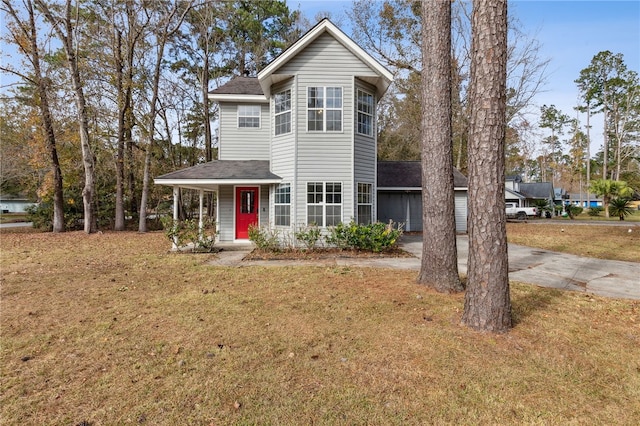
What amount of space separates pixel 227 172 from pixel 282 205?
7.76ft

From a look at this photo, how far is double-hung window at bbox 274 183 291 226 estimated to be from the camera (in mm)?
11188

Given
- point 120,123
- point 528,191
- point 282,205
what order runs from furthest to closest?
point 528,191 → point 120,123 → point 282,205

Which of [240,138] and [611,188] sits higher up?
[240,138]

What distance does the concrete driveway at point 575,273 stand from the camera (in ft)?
20.1

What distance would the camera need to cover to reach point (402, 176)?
17.5 meters

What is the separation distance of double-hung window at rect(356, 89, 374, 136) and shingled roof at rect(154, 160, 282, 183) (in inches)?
141

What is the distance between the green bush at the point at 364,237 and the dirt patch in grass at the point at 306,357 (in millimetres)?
4022

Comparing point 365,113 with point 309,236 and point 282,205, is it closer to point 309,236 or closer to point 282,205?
point 282,205

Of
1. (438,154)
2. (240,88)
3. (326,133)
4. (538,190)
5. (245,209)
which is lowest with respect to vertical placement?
(245,209)

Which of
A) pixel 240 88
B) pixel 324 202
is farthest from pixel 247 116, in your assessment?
pixel 324 202

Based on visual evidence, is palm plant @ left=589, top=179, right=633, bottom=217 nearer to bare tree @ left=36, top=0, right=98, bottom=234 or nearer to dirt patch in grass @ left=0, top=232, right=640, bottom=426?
dirt patch in grass @ left=0, top=232, right=640, bottom=426

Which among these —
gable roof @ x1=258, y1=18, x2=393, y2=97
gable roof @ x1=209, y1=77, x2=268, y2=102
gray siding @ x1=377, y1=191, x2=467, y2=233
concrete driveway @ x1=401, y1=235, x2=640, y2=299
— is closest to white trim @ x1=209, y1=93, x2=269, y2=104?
gable roof @ x1=209, y1=77, x2=268, y2=102

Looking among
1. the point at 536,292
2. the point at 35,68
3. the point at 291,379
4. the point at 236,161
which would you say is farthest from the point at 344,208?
the point at 35,68

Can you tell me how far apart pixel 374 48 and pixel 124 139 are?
17.8m
